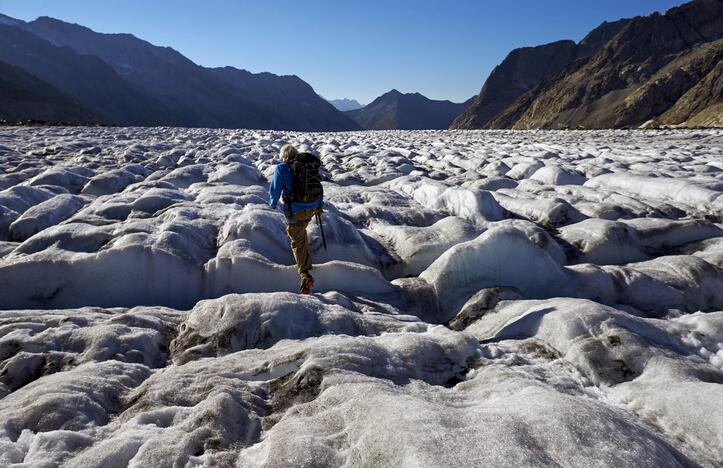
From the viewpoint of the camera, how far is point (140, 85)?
15850 centimetres

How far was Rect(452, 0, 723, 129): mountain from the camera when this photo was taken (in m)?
64.8

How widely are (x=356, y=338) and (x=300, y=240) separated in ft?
6.28

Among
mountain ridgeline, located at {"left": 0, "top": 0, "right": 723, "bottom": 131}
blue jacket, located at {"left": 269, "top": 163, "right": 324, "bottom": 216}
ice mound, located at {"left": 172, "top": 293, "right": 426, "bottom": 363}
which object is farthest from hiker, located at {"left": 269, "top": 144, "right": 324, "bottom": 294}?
mountain ridgeline, located at {"left": 0, "top": 0, "right": 723, "bottom": 131}

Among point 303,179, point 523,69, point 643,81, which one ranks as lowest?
point 303,179

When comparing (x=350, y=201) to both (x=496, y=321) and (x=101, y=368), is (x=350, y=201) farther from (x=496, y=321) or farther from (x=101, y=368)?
(x=101, y=368)

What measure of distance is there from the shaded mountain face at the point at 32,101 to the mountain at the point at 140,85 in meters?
15.7

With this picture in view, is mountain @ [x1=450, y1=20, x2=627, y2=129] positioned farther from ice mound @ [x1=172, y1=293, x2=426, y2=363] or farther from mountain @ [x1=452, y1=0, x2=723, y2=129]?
ice mound @ [x1=172, y1=293, x2=426, y2=363]

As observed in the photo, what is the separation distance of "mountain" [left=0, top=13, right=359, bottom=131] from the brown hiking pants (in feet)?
380

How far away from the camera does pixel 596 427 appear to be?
7.90 ft

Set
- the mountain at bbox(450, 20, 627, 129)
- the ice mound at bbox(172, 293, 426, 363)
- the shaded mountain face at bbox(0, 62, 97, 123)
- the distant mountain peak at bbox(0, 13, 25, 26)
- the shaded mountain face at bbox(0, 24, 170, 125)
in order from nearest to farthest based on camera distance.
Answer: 1. the ice mound at bbox(172, 293, 426, 363)
2. the shaded mountain face at bbox(0, 62, 97, 123)
3. the shaded mountain face at bbox(0, 24, 170, 125)
4. the mountain at bbox(450, 20, 627, 129)
5. the distant mountain peak at bbox(0, 13, 25, 26)

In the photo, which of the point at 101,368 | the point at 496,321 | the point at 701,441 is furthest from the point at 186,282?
the point at 701,441

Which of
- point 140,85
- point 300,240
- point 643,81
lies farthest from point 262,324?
point 140,85

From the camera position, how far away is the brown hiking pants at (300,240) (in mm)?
5152

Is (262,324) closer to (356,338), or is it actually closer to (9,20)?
(356,338)
